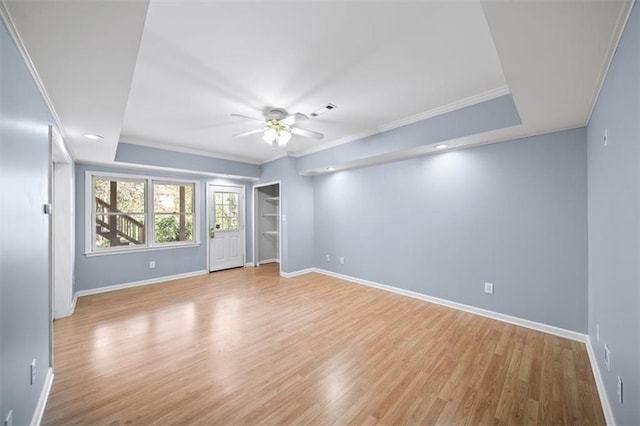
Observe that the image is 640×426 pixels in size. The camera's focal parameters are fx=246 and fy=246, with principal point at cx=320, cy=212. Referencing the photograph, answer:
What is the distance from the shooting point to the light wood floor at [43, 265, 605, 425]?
65.8 inches

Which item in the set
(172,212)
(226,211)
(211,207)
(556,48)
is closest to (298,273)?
(226,211)

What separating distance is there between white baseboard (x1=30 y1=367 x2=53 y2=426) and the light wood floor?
49 millimetres

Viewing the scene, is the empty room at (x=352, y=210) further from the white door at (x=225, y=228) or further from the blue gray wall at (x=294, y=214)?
the white door at (x=225, y=228)

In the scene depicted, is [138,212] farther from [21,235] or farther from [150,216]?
[21,235]

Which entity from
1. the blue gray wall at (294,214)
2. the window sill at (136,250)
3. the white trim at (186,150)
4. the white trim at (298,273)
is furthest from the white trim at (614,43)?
the window sill at (136,250)

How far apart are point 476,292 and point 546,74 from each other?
2.61 m

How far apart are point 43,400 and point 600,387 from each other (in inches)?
158

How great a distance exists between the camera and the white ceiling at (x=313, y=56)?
→ 48.7 inches

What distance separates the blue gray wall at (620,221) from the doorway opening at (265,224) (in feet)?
18.4

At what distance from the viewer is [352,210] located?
190 inches

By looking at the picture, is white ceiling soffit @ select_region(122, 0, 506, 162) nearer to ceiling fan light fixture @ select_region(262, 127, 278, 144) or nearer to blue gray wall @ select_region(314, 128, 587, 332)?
ceiling fan light fixture @ select_region(262, 127, 278, 144)

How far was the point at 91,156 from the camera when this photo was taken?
3.77 metres

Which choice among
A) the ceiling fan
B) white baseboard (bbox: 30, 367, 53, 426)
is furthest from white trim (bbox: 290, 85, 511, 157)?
white baseboard (bbox: 30, 367, 53, 426)

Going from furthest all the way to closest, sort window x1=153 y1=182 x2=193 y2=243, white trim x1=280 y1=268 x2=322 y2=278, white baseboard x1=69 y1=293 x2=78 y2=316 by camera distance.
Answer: white trim x1=280 y1=268 x2=322 y2=278
window x1=153 y1=182 x2=193 y2=243
white baseboard x1=69 y1=293 x2=78 y2=316
